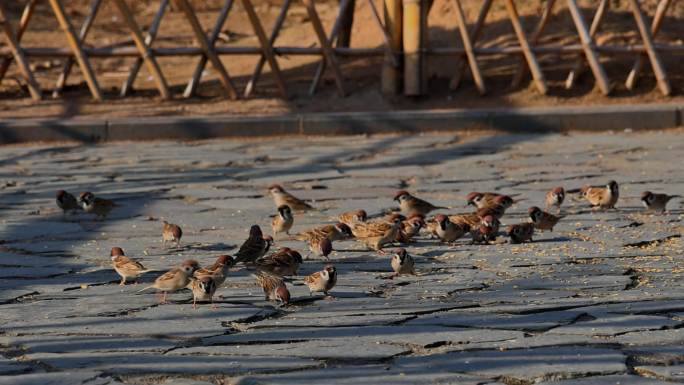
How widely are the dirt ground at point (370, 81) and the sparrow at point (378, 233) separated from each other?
27.2 ft

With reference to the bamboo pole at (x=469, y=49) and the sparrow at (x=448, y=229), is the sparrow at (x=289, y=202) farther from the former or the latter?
the bamboo pole at (x=469, y=49)

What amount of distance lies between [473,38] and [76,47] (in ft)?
15.3

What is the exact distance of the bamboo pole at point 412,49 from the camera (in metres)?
16.8

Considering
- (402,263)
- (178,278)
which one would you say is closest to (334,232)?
(402,263)

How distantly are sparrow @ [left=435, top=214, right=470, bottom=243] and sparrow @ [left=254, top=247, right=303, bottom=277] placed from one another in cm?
126

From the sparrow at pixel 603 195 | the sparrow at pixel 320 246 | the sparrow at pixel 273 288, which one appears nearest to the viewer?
the sparrow at pixel 273 288

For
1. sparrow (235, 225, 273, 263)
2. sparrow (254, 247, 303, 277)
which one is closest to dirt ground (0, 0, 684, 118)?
sparrow (235, 225, 273, 263)

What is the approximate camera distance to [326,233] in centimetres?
824

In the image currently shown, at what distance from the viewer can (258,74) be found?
17.2 m

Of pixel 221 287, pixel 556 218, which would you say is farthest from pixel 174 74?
pixel 221 287

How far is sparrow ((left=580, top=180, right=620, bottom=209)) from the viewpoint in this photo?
31.4 ft

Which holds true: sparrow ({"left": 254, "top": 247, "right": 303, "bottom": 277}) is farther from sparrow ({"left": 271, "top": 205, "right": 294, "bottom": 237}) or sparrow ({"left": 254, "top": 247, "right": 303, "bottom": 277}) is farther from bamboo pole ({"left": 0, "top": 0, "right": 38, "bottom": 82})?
bamboo pole ({"left": 0, "top": 0, "right": 38, "bottom": 82})

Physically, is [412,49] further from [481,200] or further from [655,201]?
[655,201]

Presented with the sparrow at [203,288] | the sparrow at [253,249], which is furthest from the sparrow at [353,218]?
the sparrow at [203,288]
